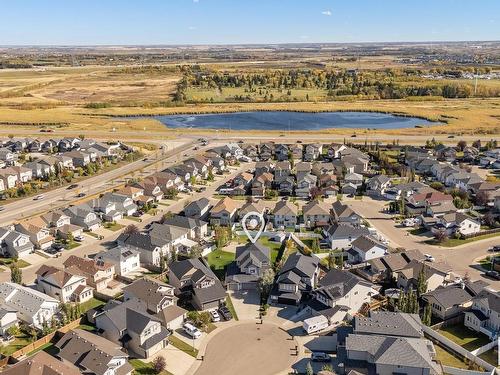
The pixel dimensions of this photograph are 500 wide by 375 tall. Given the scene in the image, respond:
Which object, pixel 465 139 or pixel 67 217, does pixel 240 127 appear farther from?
pixel 67 217

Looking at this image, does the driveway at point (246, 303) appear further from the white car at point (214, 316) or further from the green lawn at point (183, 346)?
the green lawn at point (183, 346)

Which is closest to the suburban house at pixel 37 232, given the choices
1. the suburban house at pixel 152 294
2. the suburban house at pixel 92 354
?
the suburban house at pixel 152 294

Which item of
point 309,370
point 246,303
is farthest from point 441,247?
point 309,370

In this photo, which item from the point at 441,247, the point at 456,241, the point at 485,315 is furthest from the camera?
the point at 456,241

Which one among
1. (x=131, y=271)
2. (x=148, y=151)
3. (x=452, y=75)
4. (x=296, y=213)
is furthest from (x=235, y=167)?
(x=452, y=75)

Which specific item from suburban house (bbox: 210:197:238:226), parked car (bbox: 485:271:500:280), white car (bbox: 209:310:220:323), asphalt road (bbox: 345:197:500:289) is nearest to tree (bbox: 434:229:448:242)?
asphalt road (bbox: 345:197:500:289)

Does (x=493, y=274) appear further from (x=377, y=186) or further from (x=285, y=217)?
(x=377, y=186)

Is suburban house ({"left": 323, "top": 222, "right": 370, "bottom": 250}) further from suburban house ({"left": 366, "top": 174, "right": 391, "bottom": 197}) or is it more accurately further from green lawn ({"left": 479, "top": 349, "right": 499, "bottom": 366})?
green lawn ({"left": 479, "top": 349, "right": 499, "bottom": 366})
